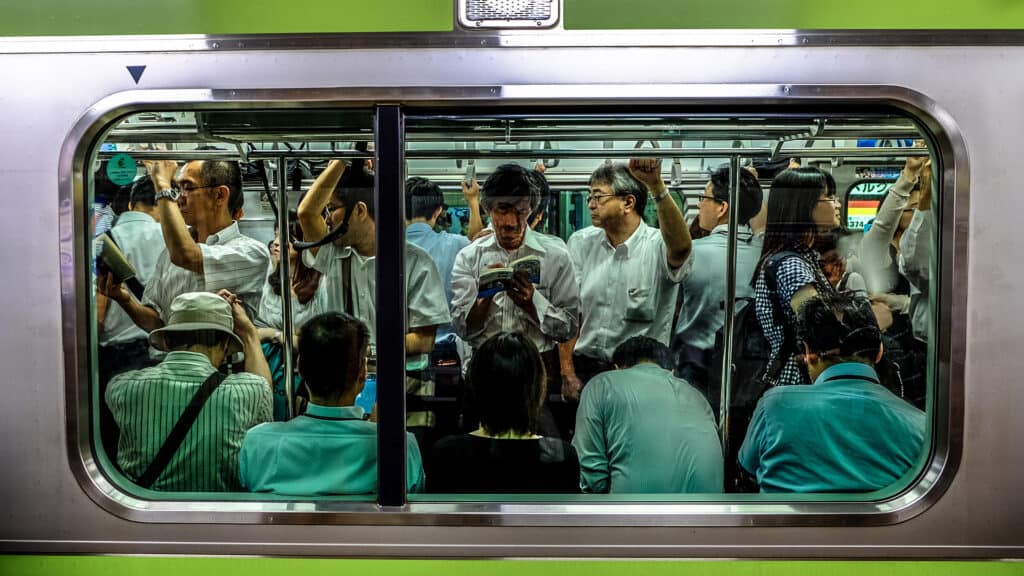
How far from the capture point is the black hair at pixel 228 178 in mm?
2543

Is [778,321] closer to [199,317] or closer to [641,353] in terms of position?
[641,353]

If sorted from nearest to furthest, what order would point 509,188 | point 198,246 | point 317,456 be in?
point 317,456 < point 198,246 < point 509,188

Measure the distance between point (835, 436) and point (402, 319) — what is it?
49.0 inches

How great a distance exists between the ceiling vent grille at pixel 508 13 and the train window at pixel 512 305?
21cm

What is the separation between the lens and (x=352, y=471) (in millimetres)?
A: 2156

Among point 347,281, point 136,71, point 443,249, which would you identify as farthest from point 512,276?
point 136,71

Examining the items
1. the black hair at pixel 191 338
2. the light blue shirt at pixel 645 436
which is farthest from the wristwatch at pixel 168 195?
the light blue shirt at pixel 645 436

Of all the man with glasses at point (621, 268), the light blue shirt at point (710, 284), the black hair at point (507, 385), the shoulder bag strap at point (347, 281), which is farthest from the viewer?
the light blue shirt at point (710, 284)

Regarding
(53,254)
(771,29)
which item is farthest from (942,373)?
(53,254)

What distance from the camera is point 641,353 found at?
2748 mm

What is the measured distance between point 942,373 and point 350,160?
1.64 meters

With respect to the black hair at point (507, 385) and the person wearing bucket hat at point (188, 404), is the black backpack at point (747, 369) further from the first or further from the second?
the person wearing bucket hat at point (188, 404)

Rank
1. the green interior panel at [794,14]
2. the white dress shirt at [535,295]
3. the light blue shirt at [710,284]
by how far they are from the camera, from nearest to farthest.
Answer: the green interior panel at [794,14] < the white dress shirt at [535,295] < the light blue shirt at [710,284]

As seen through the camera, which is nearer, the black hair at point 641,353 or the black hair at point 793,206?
the black hair at point 793,206
